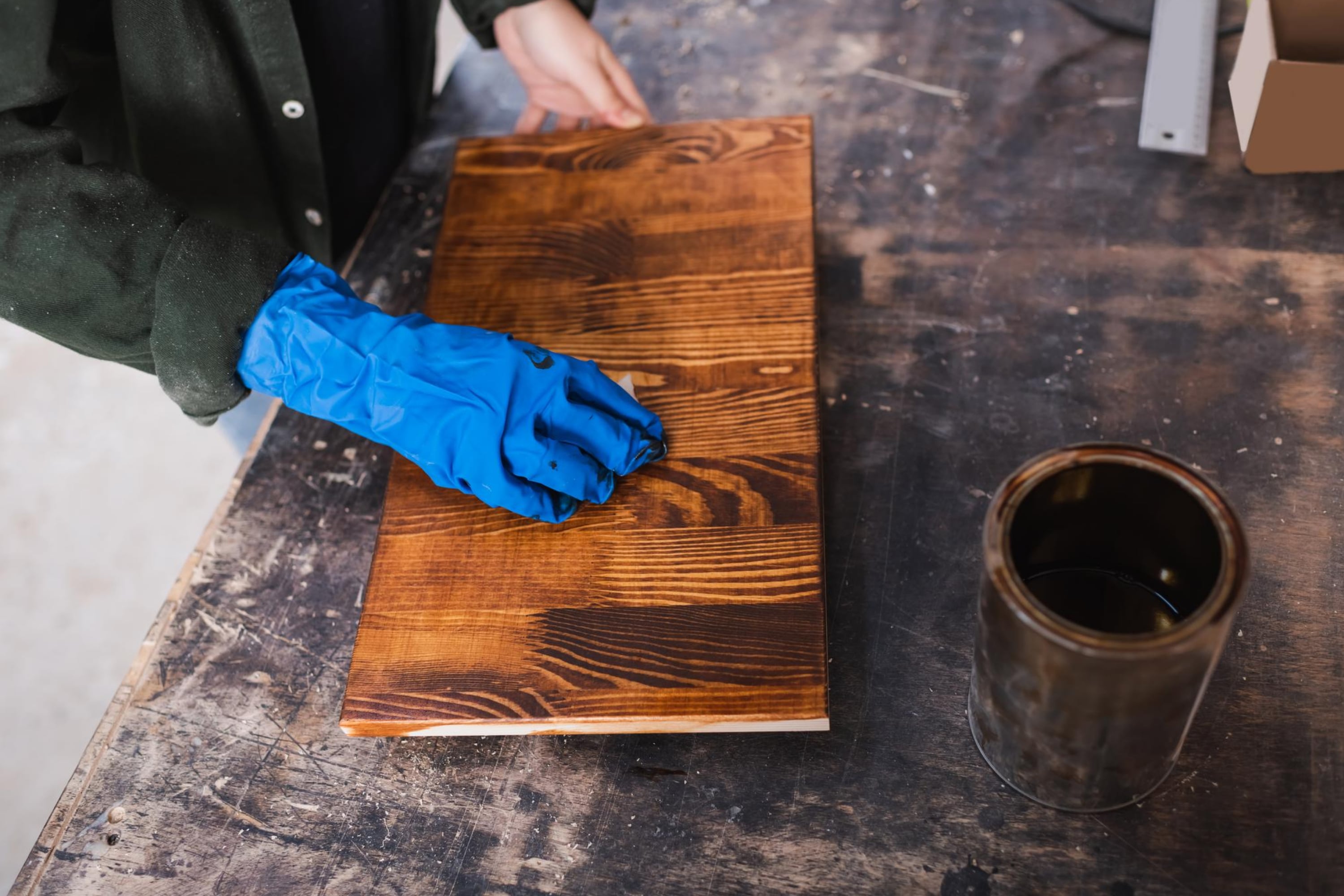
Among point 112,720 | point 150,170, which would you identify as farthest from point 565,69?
point 112,720

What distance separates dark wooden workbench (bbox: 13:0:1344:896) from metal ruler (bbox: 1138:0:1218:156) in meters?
0.03

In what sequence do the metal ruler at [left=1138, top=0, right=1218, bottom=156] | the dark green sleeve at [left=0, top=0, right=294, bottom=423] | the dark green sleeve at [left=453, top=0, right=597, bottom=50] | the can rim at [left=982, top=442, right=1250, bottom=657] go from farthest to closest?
1. the dark green sleeve at [left=453, top=0, right=597, bottom=50]
2. the metal ruler at [left=1138, top=0, right=1218, bottom=156]
3. the dark green sleeve at [left=0, top=0, right=294, bottom=423]
4. the can rim at [left=982, top=442, right=1250, bottom=657]

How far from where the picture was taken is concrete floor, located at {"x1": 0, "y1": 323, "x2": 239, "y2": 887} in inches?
93.0

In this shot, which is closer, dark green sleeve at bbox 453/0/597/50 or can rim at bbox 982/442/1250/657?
can rim at bbox 982/442/1250/657

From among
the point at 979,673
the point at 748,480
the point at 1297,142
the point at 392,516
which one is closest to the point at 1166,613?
→ the point at 979,673

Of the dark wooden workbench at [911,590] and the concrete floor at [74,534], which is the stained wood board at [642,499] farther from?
the concrete floor at [74,534]

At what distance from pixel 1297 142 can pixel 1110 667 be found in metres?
0.79

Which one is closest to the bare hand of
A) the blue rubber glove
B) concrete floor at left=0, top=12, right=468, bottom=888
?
the blue rubber glove

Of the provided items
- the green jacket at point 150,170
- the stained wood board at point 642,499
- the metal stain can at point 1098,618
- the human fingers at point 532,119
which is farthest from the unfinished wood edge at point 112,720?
the metal stain can at point 1098,618

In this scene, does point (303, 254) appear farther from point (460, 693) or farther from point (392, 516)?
point (460, 693)

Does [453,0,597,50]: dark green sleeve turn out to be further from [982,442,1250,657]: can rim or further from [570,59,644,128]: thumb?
[982,442,1250,657]: can rim

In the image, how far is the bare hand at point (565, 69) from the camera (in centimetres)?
144

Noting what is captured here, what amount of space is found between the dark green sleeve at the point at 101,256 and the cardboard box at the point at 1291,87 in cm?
111

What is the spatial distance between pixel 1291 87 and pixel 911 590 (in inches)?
26.5
